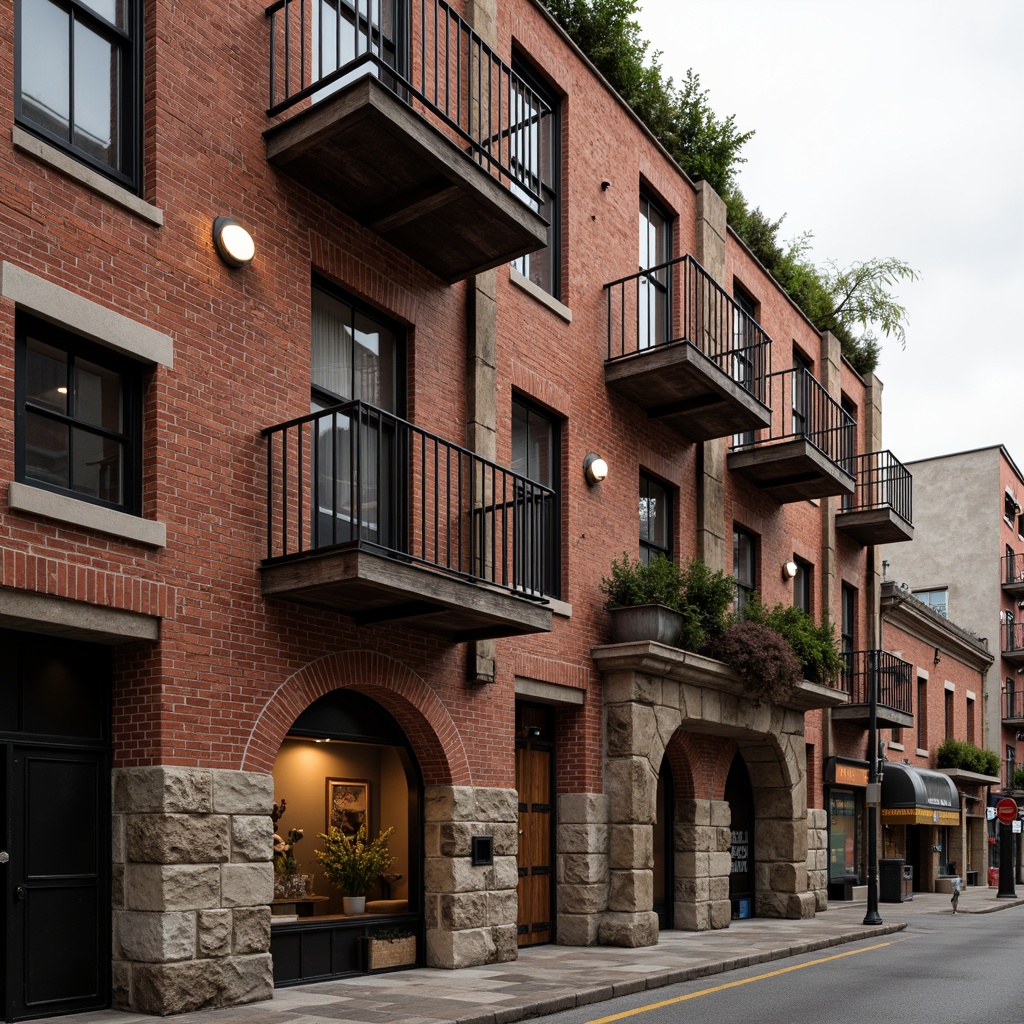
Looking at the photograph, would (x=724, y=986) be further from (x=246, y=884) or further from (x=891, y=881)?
(x=891, y=881)

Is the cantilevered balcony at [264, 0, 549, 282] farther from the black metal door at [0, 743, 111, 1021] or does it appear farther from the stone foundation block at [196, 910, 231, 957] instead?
the stone foundation block at [196, 910, 231, 957]

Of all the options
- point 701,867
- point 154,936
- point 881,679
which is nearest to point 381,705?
point 154,936

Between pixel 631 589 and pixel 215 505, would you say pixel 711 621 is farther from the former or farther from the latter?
pixel 215 505

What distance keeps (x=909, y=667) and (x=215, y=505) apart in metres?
21.1

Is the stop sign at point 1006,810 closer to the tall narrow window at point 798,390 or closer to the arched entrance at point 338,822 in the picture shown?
the tall narrow window at point 798,390

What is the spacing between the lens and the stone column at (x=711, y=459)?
60.6 feet

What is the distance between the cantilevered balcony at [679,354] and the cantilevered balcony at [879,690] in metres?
7.69

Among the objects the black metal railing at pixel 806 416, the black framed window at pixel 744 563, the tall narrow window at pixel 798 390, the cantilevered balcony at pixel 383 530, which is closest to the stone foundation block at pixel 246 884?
the cantilevered balcony at pixel 383 530

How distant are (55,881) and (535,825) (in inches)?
270

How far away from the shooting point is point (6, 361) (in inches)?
330

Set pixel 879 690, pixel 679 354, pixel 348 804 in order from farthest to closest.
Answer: pixel 879 690 → pixel 679 354 → pixel 348 804

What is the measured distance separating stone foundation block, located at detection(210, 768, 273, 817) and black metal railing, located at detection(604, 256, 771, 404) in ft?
27.0

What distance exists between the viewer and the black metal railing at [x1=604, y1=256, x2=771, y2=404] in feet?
54.4

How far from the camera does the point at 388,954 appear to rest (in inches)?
462
